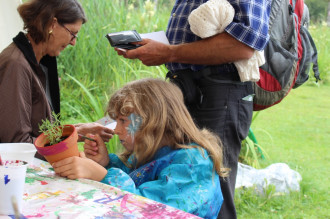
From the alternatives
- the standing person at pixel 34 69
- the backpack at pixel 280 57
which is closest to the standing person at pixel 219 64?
the backpack at pixel 280 57

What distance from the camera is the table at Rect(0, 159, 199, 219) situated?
122 centimetres

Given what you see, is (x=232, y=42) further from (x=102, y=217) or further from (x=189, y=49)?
(x=102, y=217)

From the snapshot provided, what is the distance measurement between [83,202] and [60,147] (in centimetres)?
20

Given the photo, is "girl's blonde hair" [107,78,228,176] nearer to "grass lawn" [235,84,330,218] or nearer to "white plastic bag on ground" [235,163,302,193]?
"grass lawn" [235,84,330,218]

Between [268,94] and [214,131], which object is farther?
[268,94]

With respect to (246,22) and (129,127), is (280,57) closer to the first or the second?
(246,22)

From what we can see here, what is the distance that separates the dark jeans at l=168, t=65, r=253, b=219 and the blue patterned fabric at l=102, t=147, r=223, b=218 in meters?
0.48

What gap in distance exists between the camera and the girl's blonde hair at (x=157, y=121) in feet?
5.38

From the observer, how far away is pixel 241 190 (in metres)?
3.57

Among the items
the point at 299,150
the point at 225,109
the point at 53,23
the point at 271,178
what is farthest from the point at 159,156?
the point at 299,150

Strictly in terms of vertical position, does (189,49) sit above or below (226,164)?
above

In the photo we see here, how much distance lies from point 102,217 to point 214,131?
0.98 m

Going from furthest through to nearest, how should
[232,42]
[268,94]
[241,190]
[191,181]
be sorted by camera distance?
[241,190] → [268,94] → [232,42] → [191,181]

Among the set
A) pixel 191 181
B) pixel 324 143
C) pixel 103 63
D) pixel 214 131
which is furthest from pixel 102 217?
pixel 324 143
